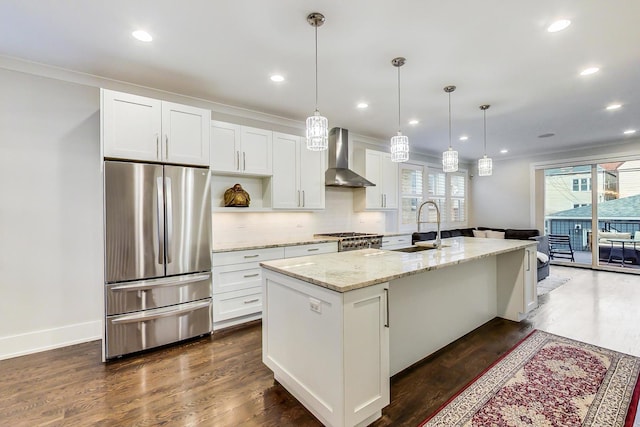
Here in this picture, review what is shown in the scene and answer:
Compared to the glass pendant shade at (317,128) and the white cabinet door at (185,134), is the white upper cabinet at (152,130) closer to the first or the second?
the white cabinet door at (185,134)

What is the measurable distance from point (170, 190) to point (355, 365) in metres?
2.41

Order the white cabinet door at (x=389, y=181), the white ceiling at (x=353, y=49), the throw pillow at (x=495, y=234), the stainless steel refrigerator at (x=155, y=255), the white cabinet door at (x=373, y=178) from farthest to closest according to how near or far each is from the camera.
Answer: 1. the throw pillow at (x=495, y=234)
2. the white cabinet door at (x=389, y=181)
3. the white cabinet door at (x=373, y=178)
4. the stainless steel refrigerator at (x=155, y=255)
5. the white ceiling at (x=353, y=49)

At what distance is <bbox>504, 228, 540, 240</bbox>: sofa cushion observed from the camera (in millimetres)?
6805

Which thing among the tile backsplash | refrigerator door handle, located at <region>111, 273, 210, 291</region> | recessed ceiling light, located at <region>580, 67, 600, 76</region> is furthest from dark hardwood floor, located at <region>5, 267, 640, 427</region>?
recessed ceiling light, located at <region>580, 67, 600, 76</region>

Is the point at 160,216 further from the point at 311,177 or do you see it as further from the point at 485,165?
the point at 485,165

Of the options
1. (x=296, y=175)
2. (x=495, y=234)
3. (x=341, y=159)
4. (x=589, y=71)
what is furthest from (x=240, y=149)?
(x=495, y=234)

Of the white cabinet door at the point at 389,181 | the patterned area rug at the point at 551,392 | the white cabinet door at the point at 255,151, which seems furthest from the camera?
the white cabinet door at the point at 389,181

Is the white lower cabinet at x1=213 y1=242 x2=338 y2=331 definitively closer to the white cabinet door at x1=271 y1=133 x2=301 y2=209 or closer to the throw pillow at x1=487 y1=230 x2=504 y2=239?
the white cabinet door at x1=271 y1=133 x2=301 y2=209

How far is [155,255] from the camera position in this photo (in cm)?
288

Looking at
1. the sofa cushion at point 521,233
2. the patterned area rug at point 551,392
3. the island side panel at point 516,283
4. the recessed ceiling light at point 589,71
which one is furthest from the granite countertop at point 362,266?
the sofa cushion at point 521,233

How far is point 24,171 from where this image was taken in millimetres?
2820

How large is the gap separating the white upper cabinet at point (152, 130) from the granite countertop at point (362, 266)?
1.67 metres

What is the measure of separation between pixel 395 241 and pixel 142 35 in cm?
442

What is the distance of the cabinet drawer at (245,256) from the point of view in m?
3.31
